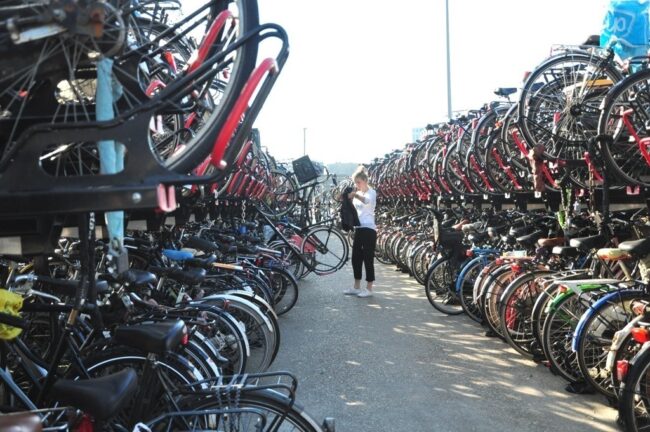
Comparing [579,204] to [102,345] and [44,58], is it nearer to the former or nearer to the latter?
[102,345]

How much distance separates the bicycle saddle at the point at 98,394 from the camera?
2113 mm

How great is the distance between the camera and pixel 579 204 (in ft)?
19.2

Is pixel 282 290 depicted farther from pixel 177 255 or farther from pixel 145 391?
pixel 145 391

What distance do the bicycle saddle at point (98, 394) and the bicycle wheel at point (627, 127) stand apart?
419cm

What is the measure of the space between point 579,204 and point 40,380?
5.14 metres

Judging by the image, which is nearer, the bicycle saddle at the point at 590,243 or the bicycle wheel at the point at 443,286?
the bicycle saddle at the point at 590,243

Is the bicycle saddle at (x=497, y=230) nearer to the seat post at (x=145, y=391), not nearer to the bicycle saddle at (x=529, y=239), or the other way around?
the bicycle saddle at (x=529, y=239)

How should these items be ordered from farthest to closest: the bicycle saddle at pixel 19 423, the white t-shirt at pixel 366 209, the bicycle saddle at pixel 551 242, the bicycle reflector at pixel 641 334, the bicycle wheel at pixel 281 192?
the bicycle wheel at pixel 281 192 → the white t-shirt at pixel 366 209 → the bicycle saddle at pixel 551 242 → the bicycle reflector at pixel 641 334 → the bicycle saddle at pixel 19 423

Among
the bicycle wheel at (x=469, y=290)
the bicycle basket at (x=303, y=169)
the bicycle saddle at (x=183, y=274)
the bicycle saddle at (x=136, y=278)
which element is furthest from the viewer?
the bicycle basket at (x=303, y=169)

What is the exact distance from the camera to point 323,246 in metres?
10.5

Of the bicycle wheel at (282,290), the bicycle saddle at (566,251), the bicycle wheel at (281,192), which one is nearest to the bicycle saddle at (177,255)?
the bicycle wheel at (282,290)

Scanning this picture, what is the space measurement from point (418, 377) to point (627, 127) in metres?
2.79

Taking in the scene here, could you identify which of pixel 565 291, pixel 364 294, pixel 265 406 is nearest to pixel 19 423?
pixel 265 406

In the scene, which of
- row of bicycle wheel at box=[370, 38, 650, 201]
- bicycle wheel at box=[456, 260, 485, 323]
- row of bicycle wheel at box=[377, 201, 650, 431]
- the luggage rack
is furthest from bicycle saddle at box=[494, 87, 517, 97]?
the luggage rack
